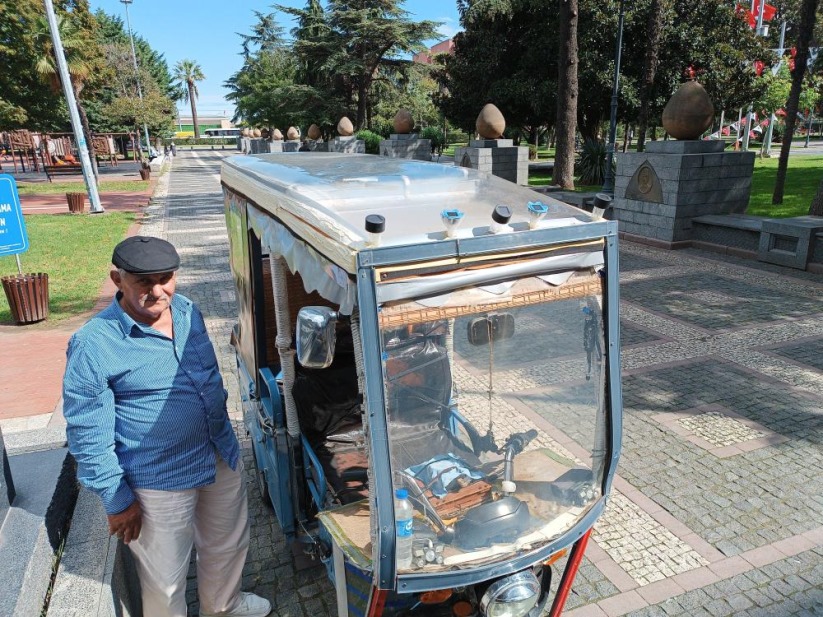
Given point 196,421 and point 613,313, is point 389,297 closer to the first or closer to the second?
point 613,313

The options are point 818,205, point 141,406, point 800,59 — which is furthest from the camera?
point 800,59

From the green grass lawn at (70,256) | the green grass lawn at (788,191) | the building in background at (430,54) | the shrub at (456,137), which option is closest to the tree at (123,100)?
the building in background at (430,54)

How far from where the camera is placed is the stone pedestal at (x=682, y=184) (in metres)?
12.9

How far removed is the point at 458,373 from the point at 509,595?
1.00 metres

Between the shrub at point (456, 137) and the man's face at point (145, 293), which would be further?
the shrub at point (456, 137)

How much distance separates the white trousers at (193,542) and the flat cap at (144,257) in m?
1.08

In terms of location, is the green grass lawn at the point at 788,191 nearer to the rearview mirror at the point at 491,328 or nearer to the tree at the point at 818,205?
the tree at the point at 818,205

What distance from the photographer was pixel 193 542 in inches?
127

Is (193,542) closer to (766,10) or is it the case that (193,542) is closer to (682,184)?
(682,184)

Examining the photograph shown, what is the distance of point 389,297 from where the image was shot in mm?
2256

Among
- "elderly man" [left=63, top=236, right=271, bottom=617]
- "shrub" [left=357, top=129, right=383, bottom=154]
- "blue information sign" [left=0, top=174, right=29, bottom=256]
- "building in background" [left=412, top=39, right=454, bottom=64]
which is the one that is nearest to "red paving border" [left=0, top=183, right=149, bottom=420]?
"blue information sign" [left=0, top=174, right=29, bottom=256]

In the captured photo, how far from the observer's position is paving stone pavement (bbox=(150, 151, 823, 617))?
3.81 metres

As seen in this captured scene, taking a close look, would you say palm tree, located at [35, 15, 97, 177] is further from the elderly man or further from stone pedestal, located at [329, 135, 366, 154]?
the elderly man

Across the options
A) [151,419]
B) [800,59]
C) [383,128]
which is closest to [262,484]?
[151,419]
